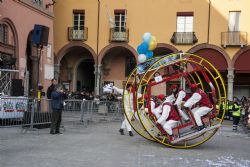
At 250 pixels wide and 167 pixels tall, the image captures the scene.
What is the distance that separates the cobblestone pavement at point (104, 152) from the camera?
30.1 ft

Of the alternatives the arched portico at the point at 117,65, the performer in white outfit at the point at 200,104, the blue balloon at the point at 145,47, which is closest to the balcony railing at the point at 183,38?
the arched portico at the point at 117,65

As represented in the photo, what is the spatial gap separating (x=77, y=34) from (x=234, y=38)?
39.2 ft

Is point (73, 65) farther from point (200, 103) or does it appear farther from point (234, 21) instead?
point (200, 103)

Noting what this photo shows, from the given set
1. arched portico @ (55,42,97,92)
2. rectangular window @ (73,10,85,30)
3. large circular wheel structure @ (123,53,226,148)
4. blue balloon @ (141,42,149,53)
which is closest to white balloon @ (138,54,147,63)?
large circular wheel structure @ (123,53,226,148)

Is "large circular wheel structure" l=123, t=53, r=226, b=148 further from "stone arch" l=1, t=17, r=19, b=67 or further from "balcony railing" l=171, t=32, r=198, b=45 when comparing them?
"balcony railing" l=171, t=32, r=198, b=45

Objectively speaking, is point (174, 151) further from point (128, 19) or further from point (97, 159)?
point (128, 19)

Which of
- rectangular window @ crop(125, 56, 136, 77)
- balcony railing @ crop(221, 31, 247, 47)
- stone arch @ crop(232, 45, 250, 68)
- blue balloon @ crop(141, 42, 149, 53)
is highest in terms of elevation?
balcony railing @ crop(221, 31, 247, 47)

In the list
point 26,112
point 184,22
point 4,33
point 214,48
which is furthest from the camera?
point 184,22

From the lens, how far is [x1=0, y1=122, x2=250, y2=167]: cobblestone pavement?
9.18m

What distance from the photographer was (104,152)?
10672 mm

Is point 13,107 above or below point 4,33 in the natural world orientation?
below

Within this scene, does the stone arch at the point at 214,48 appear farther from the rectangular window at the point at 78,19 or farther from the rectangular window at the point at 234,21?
the rectangular window at the point at 78,19

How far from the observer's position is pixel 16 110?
15.3 m

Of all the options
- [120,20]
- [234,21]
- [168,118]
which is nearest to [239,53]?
[234,21]
